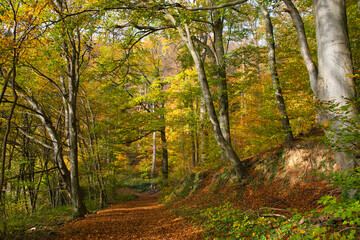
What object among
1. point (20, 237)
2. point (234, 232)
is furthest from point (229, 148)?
point (20, 237)

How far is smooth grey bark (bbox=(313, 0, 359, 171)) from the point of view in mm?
2814

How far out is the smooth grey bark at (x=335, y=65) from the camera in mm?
2814

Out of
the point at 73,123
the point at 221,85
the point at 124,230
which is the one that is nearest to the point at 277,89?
the point at 221,85

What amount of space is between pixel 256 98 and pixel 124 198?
1230cm

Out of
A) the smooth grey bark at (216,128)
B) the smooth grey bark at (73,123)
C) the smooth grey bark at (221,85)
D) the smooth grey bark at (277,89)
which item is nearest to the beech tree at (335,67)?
the smooth grey bark at (277,89)

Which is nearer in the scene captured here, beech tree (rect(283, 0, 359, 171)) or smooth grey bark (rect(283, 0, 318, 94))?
beech tree (rect(283, 0, 359, 171))

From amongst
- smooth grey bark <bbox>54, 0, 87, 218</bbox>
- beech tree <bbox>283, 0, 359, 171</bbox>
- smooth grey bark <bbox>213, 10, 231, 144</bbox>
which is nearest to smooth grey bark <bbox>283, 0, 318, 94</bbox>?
beech tree <bbox>283, 0, 359, 171</bbox>

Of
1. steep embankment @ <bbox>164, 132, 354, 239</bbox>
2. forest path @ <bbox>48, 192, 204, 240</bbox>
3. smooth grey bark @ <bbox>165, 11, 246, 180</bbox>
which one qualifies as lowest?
forest path @ <bbox>48, 192, 204, 240</bbox>

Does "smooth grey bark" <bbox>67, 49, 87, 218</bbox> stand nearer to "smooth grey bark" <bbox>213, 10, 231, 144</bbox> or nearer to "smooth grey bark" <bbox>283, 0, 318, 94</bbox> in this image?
"smooth grey bark" <bbox>213, 10, 231, 144</bbox>

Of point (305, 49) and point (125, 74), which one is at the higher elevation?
point (125, 74)

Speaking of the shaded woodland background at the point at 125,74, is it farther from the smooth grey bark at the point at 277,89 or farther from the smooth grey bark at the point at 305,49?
the smooth grey bark at the point at 305,49

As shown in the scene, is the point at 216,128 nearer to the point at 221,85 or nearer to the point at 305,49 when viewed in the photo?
the point at 221,85

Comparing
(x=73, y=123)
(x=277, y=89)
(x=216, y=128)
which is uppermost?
(x=277, y=89)

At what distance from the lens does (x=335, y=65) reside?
289 centimetres
